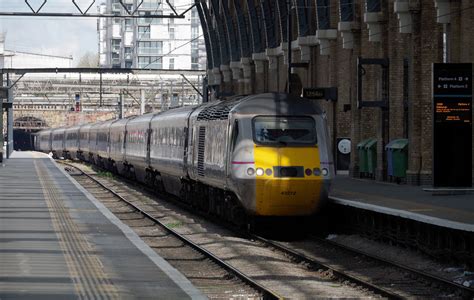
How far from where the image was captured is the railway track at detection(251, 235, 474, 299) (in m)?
15.7

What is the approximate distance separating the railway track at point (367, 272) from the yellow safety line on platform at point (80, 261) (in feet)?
7.06

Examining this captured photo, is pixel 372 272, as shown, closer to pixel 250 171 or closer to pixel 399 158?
pixel 250 171

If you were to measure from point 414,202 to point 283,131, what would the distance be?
13.1 feet

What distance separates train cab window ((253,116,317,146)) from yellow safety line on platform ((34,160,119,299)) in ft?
14.0

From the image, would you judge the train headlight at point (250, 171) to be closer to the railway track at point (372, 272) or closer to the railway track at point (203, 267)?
the railway track at point (372, 272)

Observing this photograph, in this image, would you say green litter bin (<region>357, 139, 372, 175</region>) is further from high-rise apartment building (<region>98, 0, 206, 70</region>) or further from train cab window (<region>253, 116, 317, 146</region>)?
high-rise apartment building (<region>98, 0, 206, 70</region>)

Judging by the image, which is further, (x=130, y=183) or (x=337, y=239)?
(x=130, y=183)

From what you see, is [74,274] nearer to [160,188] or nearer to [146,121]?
[160,188]

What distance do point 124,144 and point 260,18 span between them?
11.6 metres

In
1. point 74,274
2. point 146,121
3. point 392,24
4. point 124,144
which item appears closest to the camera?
point 74,274

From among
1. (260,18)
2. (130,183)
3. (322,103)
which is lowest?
(130,183)

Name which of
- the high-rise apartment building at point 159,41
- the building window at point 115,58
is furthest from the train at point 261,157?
the building window at point 115,58

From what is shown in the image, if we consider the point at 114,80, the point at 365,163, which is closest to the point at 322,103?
the point at 365,163

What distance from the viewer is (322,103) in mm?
47219
